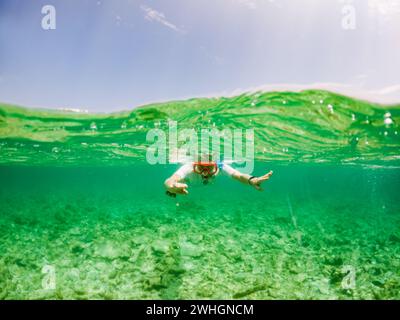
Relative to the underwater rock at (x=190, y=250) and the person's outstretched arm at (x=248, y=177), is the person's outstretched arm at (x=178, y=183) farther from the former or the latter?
the underwater rock at (x=190, y=250)

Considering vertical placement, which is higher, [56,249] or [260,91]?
[260,91]

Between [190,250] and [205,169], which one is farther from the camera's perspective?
[190,250]

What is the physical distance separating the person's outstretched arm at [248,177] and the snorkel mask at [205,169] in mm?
313

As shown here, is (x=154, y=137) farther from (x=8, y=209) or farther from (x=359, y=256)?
(x=359, y=256)

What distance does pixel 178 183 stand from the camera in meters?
4.66

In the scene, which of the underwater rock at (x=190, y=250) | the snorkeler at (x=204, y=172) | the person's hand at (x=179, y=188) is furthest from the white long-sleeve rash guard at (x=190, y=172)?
the underwater rock at (x=190, y=250)

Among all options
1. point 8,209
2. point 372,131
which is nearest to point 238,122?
point 372,131

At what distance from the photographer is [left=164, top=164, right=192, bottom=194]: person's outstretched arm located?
459cm

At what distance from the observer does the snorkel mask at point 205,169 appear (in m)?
6.07

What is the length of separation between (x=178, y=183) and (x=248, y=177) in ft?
5.04

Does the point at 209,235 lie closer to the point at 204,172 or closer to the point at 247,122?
the point at 247,122

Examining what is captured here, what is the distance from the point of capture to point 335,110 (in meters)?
13.9

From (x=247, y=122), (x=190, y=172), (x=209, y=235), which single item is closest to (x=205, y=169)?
(x=190, y=172)
